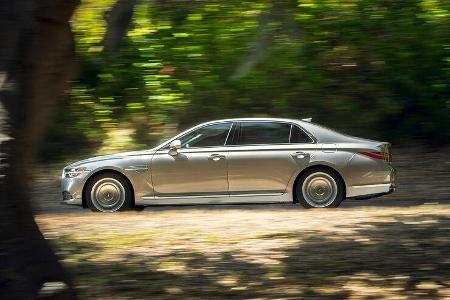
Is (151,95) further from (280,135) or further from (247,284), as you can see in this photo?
(247,284)

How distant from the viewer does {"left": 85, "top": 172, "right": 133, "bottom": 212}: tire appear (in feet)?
43.0

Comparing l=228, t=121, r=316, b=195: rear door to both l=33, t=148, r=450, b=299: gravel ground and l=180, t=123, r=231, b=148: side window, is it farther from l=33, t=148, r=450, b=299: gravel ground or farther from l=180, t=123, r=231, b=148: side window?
l=33, t=148, r=450, b=299: gravel ground

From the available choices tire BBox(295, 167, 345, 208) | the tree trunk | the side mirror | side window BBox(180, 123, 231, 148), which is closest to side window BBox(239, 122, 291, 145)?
side window BBox(180, 123, 231, 148)

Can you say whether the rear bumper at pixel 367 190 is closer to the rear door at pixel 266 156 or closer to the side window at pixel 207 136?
the rear door at pixel 266 156

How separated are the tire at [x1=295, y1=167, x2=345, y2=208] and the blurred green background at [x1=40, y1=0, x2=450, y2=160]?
4013mm

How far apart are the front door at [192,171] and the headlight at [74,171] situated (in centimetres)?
112

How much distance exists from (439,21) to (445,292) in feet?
36.1

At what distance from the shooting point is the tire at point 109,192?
1311 cm

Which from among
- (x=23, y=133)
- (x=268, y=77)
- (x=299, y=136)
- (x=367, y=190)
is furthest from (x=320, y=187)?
(x=23, y=133)

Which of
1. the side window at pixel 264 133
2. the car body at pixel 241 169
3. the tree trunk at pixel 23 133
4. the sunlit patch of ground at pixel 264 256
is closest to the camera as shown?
the tree trunk at pixel 23 133

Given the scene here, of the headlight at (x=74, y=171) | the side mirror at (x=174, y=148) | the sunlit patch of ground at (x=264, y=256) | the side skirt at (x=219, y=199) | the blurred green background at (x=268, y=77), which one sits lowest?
the sunlit patch of ground at (x=264, y=256)

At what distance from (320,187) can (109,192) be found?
3283mm

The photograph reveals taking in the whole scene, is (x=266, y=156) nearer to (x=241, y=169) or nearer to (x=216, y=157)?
(x=241, y=169)

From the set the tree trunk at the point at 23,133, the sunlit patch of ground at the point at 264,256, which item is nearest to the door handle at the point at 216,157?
the sunlit patch of ground at the point at 264,256
